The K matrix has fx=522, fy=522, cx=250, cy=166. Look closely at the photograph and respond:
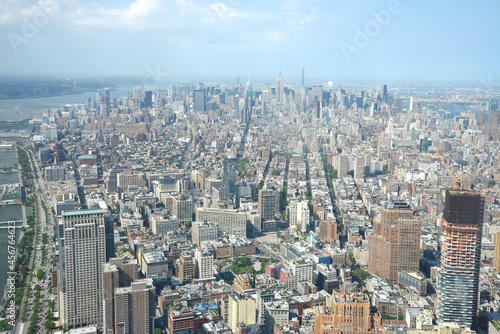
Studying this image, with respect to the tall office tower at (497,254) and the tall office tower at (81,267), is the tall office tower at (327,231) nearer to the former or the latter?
the tall office tower at (497,254)

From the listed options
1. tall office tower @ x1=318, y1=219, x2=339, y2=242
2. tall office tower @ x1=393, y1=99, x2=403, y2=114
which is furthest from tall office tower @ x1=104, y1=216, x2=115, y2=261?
tall office tower @ x1=393, y1=99, x2=403, y2=114

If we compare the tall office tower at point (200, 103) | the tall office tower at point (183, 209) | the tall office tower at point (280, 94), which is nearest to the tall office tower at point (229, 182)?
the tall office tower at point (183, 209)

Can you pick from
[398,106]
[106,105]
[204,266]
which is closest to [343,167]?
[398,106]

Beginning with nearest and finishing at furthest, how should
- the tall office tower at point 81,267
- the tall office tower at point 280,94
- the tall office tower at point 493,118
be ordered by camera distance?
the tall office tower at point 81,267 → the tall office tower at point 493,118 → the tall office tower at point 280,94

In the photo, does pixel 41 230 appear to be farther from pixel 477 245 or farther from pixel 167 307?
pixel 477 245

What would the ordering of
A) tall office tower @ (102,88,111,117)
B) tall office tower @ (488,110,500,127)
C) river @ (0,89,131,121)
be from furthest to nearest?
tall office tower @ (102,88,111,117)
river @ (0,89,131,121)
tall office tower @ (488,110,500,127)

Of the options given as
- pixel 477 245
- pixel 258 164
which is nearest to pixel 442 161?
pixel 258 164

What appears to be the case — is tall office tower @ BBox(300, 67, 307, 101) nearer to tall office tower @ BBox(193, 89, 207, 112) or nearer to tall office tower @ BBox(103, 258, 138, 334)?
tall office tower @ BBox(193, 89, 207, 112)
